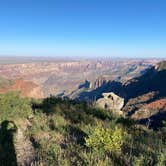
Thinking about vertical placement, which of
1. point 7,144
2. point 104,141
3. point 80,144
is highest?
point 104,141

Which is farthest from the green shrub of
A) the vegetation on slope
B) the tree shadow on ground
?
the tree shadow on ground

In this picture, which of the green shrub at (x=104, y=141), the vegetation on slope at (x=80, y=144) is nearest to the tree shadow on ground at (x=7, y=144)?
the vegetation on slope at (x=80, y=144)

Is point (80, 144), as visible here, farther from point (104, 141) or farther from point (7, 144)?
point (7, 144)

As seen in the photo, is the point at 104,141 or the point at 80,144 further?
the point at 80,144

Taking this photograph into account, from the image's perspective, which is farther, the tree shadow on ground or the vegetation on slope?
the tree shadow on ground

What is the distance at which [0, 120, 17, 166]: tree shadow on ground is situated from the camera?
6.16 m

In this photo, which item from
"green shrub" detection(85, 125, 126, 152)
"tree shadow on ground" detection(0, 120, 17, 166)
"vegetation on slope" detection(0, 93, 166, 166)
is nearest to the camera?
"vegetation on slope" detection(0, 93, 166, 166)

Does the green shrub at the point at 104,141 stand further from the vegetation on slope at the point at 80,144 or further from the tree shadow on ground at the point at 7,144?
the tree shadow on ground at the point at 7,144

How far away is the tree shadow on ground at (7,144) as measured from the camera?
6159 millimetres

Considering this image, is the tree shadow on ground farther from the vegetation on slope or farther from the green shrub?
the green shrub

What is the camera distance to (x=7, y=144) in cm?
756

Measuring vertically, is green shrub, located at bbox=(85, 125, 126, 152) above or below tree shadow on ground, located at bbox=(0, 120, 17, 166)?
above

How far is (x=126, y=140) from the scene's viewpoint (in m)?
7.51

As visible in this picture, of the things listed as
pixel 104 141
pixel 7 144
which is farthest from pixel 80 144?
pixel 7 144
